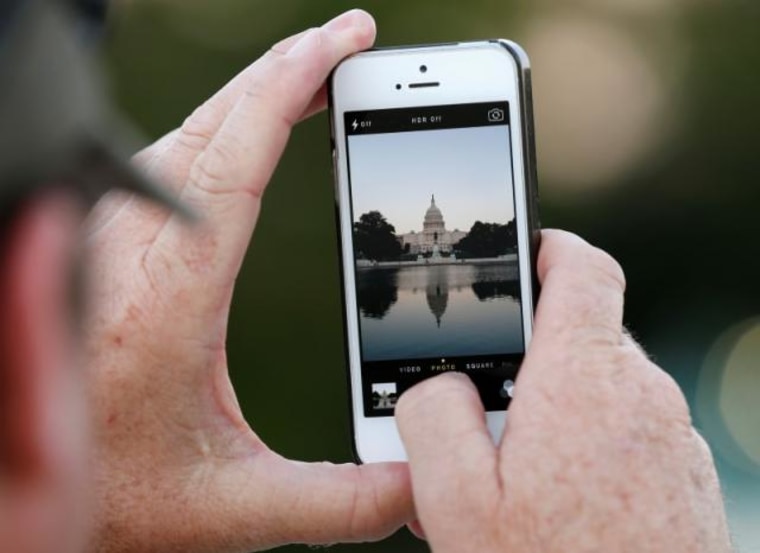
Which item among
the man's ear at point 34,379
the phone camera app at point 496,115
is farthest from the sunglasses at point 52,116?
the phone camera app at point 496,115

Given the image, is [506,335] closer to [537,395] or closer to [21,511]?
[537,395]

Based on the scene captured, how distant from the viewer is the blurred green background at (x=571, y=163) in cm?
670

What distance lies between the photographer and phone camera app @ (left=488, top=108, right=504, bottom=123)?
147 centimetres

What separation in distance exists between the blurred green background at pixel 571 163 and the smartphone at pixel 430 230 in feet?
16.8

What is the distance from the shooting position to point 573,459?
3.50 feet

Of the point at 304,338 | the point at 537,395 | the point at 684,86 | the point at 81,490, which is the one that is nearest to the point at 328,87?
the point at 537,395

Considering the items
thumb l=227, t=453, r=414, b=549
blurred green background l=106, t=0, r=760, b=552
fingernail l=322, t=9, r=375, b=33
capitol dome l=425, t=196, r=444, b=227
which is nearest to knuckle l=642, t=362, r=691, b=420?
thumb l=227, t=453, r=414, b=549

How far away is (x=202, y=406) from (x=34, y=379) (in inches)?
35.5

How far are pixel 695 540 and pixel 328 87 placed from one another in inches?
26.5

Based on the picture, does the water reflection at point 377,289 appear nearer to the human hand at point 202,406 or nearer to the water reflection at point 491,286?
the water reflection at point 491,286

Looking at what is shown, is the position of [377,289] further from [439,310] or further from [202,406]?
[202,406]

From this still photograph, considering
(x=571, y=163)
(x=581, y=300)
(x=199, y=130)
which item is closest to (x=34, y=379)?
(x=581, y=300)

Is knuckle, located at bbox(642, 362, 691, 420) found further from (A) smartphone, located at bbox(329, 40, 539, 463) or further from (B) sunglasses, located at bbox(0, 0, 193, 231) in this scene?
(B) sunglasses, located at bbox(0, 0, 193, 231)

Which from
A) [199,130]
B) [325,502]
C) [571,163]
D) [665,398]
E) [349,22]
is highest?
[571,163]
